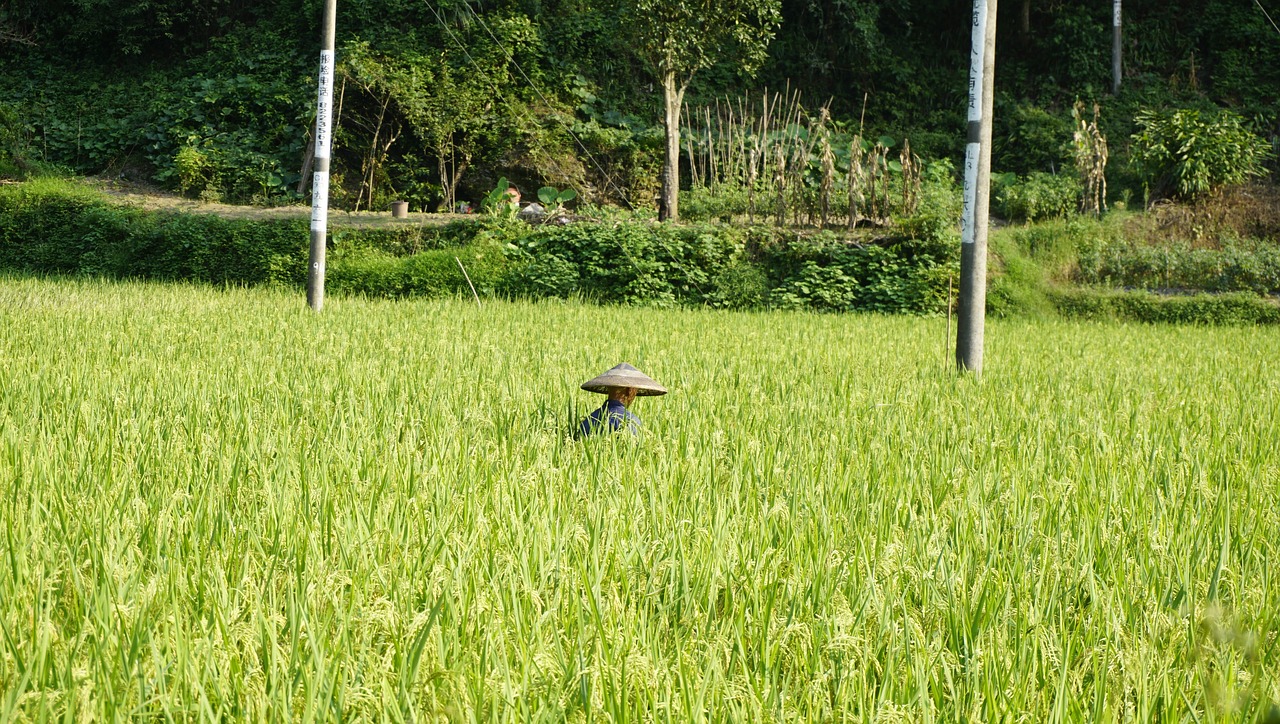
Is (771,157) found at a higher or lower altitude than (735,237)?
higher

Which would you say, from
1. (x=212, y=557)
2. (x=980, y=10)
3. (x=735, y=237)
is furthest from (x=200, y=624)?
(x=735, y=237)

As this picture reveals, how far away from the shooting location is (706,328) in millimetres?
9016

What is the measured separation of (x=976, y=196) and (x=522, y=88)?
12.5 metres

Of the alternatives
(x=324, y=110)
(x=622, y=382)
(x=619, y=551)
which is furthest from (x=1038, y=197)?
(x=619, y=551)

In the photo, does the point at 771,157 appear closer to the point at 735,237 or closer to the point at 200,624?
the point at 735,237

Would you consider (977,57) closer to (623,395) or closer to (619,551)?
(623,395)

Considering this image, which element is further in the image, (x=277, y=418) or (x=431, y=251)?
(x=431, y=251)

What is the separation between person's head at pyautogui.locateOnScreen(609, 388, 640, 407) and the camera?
3.61 meters

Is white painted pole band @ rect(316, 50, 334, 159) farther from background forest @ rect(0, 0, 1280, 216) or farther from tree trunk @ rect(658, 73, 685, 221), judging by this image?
background forest @ rect(0, 0, 1280, 216)

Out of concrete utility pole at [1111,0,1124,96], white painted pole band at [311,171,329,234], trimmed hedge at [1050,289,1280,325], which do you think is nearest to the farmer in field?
white painted pole band at [311,171,329,234]

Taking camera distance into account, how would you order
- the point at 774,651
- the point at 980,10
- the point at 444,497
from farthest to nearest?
1. the point at 980,10
2. the point at 444,497
3. the point at 774,651

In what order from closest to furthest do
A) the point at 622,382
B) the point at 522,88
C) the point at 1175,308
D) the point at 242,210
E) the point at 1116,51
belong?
1. the point at 622,382
2. the point at 1175,308
3. the point at 242,210
4. the point at 522,88
5. the point at 1116,51

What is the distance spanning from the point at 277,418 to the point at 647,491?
5.34ft

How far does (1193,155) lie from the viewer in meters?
14.8
